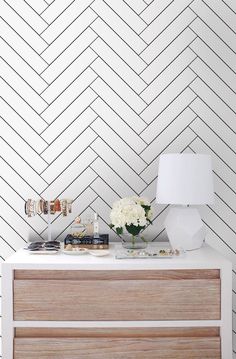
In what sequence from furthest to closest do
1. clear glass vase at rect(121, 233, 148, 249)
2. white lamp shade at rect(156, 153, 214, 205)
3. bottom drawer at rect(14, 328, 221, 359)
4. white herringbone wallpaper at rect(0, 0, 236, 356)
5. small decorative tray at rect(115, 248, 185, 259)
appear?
white herringbone wallpaper at rect(0, 0, 236, 356) < clear glass vase at rect(121, 233, 148, 249) < white lamp shade at rect(156, 153, 214, 205) < small decorative tray at rect(115, 248, 185, 259) < bottom drawer at rect(14, 328, 221, 359)

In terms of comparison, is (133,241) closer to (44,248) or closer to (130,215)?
(130,215)

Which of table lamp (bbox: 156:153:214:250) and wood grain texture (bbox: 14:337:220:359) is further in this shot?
table lamp (bbox: 156:153:214:250)

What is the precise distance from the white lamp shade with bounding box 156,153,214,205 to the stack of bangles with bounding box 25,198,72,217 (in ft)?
1.59

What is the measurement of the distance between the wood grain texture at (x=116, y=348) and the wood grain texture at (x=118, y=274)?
255 mm

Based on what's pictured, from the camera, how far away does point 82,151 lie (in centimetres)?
274

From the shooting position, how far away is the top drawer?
7.04ft

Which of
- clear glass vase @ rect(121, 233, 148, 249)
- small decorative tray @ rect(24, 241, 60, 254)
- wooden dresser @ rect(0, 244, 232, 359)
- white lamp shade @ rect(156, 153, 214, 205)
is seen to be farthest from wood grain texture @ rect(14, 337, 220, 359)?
white lamp shade @ rect(156, 153, 214, 205)

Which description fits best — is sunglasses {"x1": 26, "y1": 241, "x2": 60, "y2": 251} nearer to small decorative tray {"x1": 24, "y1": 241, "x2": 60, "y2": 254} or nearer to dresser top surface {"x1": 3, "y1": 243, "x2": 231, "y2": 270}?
small decorative tray {"x1": 24, "y1": 241, "x2": 60, "y2": 254}

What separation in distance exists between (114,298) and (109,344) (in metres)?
0.19

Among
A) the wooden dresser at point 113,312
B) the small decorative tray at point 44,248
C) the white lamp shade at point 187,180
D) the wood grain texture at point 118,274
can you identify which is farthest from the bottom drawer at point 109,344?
the white lamp shade at point 187,180

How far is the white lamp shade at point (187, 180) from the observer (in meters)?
2.35

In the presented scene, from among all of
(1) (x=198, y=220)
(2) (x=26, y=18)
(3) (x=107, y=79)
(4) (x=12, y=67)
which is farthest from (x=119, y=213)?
(2) (x=26, y=18)

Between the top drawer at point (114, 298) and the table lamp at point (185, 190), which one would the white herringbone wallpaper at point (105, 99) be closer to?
the table lamp at point (185, 190)

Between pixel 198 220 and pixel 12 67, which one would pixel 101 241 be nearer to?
pixel 198 220
